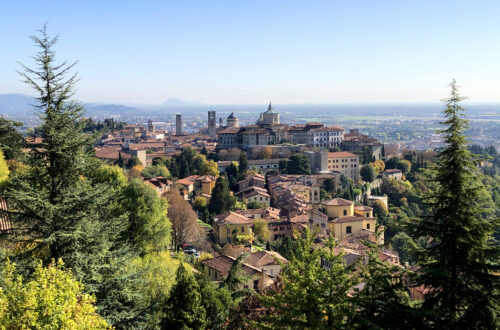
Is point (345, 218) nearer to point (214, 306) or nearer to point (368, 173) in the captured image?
point (368, 173)

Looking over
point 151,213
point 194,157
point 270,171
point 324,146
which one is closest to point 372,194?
point 270,171

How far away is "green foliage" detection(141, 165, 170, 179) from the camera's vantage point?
43.3m

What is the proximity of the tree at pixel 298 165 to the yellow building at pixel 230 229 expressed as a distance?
64.6 feet

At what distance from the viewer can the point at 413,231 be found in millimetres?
7520

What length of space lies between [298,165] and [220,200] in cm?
1636

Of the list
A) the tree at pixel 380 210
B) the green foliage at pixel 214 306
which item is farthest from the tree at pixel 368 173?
the green foliage at pixel 214 306

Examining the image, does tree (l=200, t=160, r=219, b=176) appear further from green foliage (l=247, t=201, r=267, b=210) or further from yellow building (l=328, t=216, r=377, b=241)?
Answer: yellow building (l=328, t=216, r=377, b=241)

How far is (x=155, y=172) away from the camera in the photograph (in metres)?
44.5

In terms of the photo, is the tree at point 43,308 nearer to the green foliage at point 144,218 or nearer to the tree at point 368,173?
the green foliage at point 144,218

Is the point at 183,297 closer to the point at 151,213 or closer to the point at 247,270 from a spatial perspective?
the point at 151,213

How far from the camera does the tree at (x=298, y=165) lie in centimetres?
5019

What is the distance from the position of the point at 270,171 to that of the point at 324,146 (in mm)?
17689

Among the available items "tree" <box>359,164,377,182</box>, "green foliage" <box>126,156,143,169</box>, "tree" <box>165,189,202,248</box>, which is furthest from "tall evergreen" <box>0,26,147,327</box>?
"tree" <box>359,164,377,182</box>

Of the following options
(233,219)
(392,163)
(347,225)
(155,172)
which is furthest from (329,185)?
(233,219)
